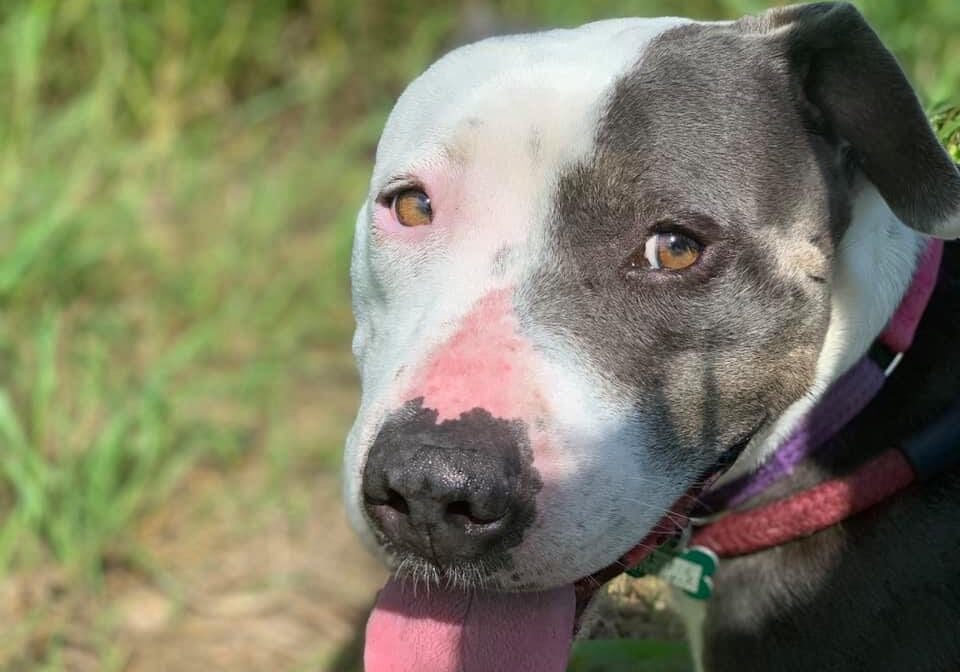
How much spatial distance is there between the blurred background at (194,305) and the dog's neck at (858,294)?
1.47 feet

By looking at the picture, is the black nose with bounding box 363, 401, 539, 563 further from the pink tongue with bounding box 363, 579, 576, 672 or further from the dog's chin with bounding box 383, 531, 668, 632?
the pink tongue with bounding box 363, 579, 576, 672

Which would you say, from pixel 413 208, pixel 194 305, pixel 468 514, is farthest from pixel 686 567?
pixel 194 305

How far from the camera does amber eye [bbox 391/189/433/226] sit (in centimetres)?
254

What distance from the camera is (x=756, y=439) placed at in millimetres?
2535

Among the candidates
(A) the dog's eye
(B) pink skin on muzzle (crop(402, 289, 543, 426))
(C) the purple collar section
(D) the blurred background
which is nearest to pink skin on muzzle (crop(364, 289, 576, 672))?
(B) pink skin on muzzle (crop(402, 289, 543, 426))

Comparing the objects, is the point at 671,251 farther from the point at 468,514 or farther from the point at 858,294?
the point at 468,514

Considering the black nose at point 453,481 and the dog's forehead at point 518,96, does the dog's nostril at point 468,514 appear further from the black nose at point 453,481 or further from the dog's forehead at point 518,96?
the dog's forehead at point 518,96

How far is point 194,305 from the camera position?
5.20 m

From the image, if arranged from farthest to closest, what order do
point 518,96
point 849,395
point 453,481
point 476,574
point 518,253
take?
point 849,395 < point 518,96 < point 518,253 < point 476,574 < point 453,481

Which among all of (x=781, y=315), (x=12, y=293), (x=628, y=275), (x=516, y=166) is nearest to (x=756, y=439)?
(x=781, y=315)

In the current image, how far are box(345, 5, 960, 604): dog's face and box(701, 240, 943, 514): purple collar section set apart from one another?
36mm

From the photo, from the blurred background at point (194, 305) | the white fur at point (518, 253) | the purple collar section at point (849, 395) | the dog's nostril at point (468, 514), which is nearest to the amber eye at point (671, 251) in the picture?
the white fur at point (518, 253)

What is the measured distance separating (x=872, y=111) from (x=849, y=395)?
1.76ft

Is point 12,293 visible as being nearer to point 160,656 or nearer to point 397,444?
point 160,656
